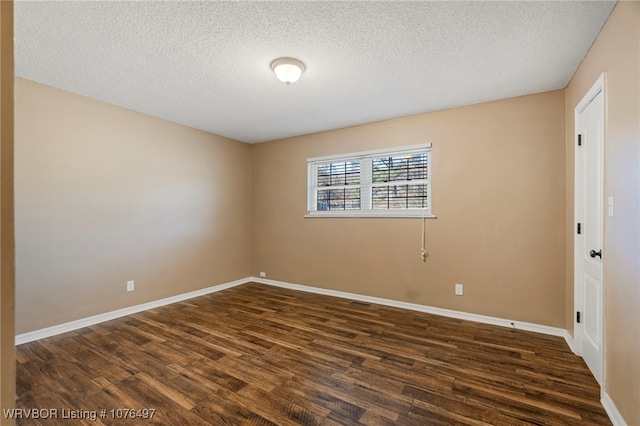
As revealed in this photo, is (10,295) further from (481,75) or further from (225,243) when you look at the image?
(225,243)

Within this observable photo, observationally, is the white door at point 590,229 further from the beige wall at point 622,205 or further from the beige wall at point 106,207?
the beige wall at point 106,207

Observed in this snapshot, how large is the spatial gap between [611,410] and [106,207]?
4785 millimetres

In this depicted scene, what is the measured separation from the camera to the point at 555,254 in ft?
9.64

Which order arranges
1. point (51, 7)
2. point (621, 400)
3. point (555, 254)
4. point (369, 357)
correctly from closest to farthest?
point (621, 400), point (51, 7), point (369, 357), point (555, 254)

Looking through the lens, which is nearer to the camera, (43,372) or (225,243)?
(43,372)

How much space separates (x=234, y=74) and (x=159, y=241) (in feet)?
8.23

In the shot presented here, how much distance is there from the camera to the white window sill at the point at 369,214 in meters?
3.71

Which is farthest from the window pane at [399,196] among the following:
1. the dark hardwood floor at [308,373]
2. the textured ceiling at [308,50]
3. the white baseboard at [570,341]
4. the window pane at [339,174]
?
the white baseboard at [570,341]

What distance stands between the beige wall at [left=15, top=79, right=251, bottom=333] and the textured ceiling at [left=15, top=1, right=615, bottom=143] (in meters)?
0.38

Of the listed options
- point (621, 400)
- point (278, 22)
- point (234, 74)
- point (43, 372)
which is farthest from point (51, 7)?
point (621, 400)

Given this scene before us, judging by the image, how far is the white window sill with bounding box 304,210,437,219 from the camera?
146 inches

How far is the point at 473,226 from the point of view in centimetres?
336

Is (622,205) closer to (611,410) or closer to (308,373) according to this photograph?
(611,410)

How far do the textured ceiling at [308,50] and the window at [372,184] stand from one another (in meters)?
0.76
